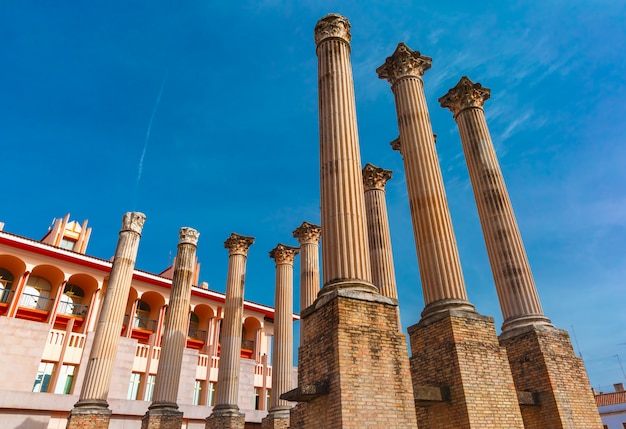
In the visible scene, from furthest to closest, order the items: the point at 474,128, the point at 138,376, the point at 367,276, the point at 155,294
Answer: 1. the point at 155,294
2. the point at 138,376
3. the point at 474,128
4. the point at 367,276

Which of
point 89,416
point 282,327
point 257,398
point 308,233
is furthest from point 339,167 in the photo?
point 257,398

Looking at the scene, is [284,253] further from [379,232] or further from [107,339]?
[107,339]

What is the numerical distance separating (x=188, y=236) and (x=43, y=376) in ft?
45.9

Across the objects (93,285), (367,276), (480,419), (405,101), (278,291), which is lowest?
(480,419)

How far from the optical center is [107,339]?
2105cm

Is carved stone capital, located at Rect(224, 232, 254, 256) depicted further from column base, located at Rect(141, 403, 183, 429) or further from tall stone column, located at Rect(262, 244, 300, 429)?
column base, located at Rect(141, 403, 183, 429)

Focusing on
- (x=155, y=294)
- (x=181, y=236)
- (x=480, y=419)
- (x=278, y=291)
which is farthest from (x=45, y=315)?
(x=480, y=419)

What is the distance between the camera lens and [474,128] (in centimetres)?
1791

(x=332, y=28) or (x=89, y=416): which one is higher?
(x=332, y=28)

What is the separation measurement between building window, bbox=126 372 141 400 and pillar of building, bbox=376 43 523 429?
27.4 metres

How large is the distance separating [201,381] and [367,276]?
100ft

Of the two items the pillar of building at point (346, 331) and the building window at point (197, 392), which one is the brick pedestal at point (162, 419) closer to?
the pillar of building at point (346, 331)

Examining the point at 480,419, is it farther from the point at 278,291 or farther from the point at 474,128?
the point at 278,291

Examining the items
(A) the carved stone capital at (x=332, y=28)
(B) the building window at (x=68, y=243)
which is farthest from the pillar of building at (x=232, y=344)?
(B) the building window at (x=68, y=243)
